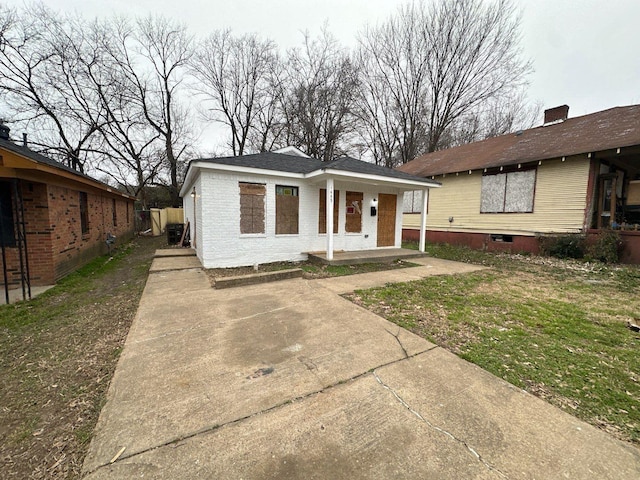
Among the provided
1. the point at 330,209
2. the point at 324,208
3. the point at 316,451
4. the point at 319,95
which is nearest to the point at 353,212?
the point at 324,208

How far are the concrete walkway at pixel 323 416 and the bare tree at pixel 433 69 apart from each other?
20.3 meters

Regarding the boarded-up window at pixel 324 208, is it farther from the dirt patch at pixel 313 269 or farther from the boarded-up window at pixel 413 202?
the boarded-up window at pixel 413 202

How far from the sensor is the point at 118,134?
60.2ft

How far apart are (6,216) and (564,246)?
14.9 m

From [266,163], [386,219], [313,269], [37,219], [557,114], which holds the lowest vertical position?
[313,269]

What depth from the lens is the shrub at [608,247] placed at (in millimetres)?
7648

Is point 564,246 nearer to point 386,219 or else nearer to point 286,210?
point 386,219

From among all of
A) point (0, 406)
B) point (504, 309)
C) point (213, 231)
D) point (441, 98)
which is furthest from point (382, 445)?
point (441, 98)

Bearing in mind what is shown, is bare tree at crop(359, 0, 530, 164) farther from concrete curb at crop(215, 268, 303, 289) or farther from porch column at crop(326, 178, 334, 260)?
concrete curb at crop(215, 268, 303, 289)

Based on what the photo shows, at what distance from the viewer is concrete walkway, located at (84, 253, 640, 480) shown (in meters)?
1.47

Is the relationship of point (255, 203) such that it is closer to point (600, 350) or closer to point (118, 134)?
point (600, 350)

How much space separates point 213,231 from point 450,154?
13.6m

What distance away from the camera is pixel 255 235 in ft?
23.7

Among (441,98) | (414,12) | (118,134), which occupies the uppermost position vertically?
(414,12)
